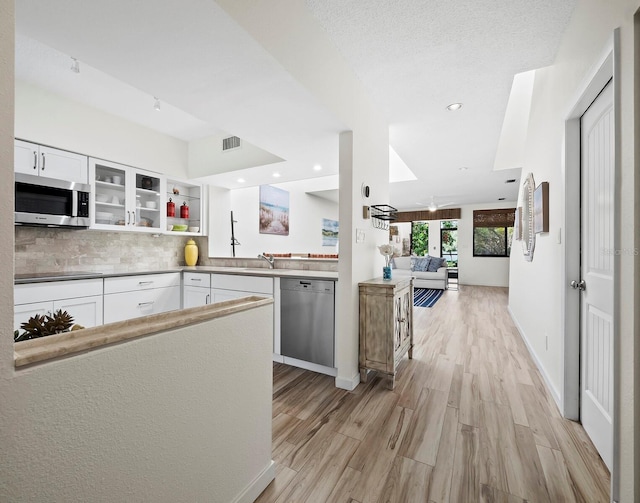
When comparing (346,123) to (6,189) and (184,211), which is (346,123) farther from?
(184,211)

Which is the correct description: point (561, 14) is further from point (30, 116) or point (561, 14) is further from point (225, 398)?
point (30, 116)

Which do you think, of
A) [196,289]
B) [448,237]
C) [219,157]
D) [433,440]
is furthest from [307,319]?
[448,237]

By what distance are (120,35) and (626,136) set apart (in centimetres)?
230

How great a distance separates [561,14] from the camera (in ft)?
6.02

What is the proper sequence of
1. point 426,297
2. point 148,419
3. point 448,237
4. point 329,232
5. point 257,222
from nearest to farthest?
1. point 148,419
2. point 257,222
3. point 426,297
4. point 329,232
5. point 448,237

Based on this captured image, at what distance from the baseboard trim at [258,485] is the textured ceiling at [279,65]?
2136 mm

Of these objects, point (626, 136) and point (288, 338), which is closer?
point (626, 136)

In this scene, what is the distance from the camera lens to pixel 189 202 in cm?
433

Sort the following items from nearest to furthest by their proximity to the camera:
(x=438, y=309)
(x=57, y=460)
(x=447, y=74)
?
1. (x=57, y=460)
2. (x=447, y=74)
3. (x=438, y=309)

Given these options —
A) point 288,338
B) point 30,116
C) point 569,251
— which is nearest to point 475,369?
point 569,251

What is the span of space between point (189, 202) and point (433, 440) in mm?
4128

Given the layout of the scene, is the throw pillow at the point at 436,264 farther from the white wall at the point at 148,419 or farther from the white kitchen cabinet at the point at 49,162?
the white kitchen cabinet at the point at 49,162

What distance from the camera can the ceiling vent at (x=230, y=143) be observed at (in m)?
3.69

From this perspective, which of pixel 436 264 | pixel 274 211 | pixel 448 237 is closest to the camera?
pixel 274 211
